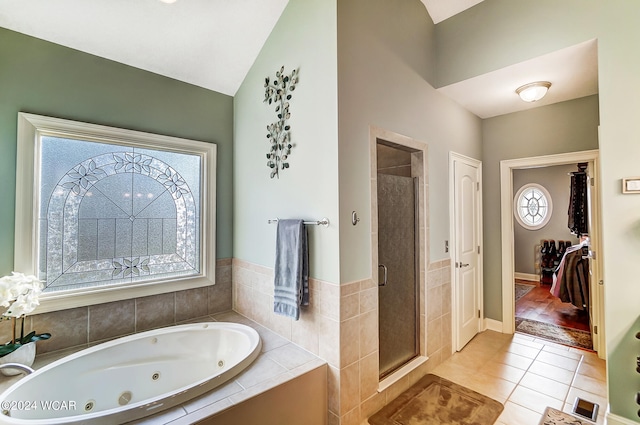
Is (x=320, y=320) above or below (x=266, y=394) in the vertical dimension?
above

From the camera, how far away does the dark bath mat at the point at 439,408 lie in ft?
6.61

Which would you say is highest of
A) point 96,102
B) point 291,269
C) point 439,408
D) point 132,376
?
point 96,102

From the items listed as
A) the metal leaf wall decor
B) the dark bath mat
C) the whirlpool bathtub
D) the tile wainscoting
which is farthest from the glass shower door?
the whirlpool bathtub

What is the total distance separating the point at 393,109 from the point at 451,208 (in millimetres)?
1266

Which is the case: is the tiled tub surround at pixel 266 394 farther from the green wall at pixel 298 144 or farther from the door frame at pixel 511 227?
the door frame at pixel 511 227

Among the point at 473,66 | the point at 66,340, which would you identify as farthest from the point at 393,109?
the point at 66,340

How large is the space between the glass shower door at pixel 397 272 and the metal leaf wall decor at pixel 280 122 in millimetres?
813

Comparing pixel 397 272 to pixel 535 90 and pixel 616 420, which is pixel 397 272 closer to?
pixel 616 420

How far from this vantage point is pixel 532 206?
6.36 metres

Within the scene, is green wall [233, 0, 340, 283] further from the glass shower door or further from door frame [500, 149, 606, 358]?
door frame [500, 149, 606, 358]

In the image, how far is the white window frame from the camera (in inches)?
79.0

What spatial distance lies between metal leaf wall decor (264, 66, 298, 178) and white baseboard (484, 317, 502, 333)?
3174 mm

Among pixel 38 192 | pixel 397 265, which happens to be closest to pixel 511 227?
pixel 397 265

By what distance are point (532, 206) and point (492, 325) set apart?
4030mm
